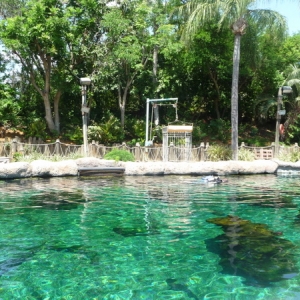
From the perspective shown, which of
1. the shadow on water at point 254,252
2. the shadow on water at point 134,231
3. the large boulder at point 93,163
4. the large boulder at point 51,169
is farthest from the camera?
the large boulder at point 93,163

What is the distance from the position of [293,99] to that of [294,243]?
20.6 m

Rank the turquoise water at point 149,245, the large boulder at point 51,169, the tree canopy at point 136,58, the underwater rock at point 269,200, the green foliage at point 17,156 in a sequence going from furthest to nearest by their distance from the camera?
the tree canopy at point 136,58, the green foliage at point 17,156, the large boulder at point 51,169, the underwater rock at point 269,200, the turquoise water at point 149,245

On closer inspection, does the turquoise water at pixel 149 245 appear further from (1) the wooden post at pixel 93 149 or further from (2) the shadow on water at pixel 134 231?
(1) the wooden post at pixel 93 149

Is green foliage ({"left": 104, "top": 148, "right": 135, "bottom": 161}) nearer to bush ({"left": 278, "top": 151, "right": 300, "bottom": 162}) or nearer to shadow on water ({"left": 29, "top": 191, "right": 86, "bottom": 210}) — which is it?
shadow on water ({"left": 29, "top": 191, "right": 86, "bottom": 210})

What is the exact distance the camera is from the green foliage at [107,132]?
2237cm

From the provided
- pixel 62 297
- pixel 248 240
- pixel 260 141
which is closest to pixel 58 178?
pixel 248 240

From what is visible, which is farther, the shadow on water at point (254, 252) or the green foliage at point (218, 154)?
the green foliage at point (218, 154)

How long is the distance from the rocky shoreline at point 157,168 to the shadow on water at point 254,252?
7.41 meters

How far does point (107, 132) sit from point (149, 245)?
17.3 m

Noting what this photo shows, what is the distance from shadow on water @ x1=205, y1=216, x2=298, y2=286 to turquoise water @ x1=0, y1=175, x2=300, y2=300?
0.01 meters

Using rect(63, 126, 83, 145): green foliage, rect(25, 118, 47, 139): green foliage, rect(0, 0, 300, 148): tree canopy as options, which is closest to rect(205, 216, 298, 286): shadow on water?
rect(0, 0, 300, 148): tree canopy

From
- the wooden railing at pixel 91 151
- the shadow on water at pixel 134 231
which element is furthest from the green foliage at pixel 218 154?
the shadow on water at pixel 134 231

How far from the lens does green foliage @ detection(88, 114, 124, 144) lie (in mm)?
22367

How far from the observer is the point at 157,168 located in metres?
14.1
